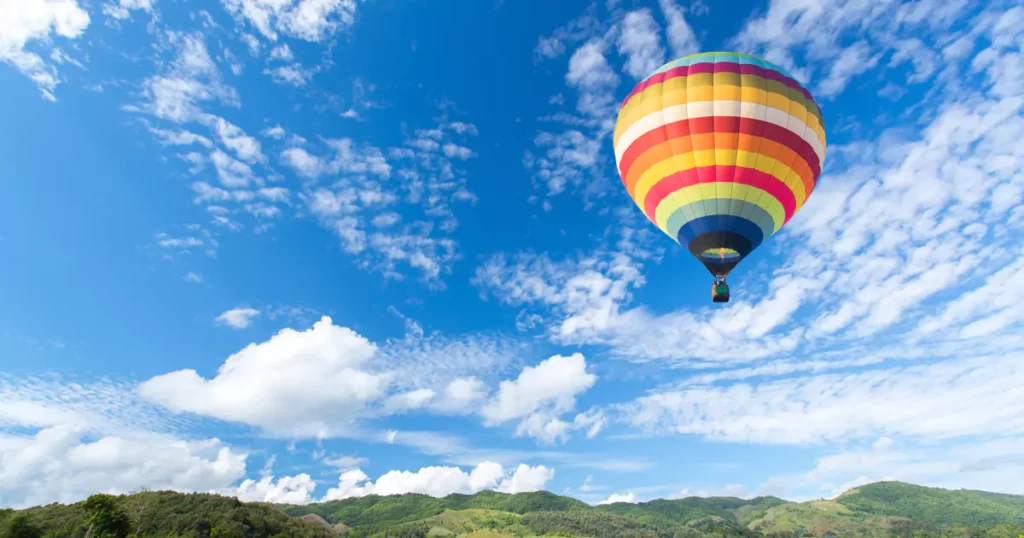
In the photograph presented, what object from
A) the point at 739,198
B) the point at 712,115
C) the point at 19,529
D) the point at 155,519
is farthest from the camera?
the point at 155,519

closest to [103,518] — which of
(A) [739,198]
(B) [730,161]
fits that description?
(A) [739,198]

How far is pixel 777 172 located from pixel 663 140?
5.40 m

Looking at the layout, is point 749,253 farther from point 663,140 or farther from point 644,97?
point 644,97

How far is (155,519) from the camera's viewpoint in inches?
3492

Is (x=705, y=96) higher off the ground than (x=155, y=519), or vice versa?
(x=705, y=96)

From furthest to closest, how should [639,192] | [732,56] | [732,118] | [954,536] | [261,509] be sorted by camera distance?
[954,536]
[261,509]
[639,192]
[732,56]
[732,118]

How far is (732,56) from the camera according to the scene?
26.1 m

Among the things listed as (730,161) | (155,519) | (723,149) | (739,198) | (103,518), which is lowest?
(103,518)

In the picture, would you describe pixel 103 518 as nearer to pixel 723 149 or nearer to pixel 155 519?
pixel 155 519

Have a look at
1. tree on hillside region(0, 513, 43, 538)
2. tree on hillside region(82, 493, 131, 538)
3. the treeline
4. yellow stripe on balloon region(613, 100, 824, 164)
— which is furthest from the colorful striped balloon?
tree on hillside region(0, 513, 43, 538)

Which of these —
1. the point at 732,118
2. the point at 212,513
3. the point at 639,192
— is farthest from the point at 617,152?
the point at 212,513

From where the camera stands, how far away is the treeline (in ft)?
224

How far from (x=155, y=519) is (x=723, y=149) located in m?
105

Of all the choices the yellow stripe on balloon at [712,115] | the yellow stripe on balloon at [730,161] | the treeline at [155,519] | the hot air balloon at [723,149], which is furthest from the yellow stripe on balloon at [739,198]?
the treeline at [155,519]
